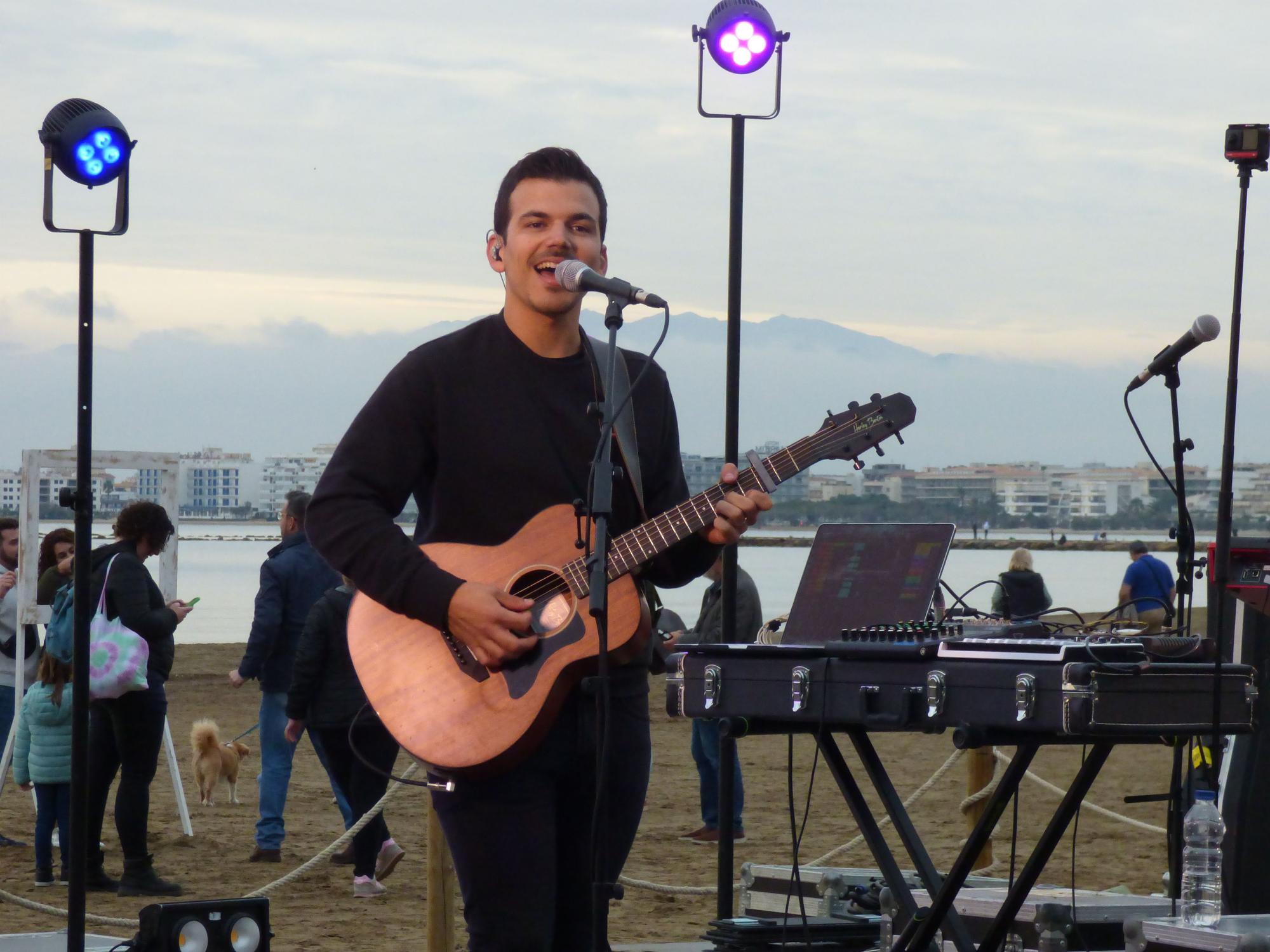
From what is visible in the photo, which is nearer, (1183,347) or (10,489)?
(1183,347)

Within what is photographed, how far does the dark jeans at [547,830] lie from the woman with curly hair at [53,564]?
5799 mm

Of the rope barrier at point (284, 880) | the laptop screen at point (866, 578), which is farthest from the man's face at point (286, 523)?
the laptop screen at point (866, 578)

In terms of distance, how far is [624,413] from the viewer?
2957 millimetres

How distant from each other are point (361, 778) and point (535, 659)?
15.9 ft

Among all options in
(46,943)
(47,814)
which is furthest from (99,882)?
(46,943)

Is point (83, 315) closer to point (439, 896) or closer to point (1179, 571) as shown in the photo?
point (439, 896)

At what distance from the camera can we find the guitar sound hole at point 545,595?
297 centimetres

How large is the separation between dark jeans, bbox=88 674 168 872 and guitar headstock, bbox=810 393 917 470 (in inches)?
184

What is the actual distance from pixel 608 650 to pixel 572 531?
24 cm

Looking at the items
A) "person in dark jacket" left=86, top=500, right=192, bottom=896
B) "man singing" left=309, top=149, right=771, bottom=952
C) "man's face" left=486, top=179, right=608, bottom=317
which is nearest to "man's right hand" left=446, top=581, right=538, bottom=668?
"man singing" left=309, top=149, right=771, bottom=952

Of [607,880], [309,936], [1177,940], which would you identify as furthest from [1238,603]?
[309,936]

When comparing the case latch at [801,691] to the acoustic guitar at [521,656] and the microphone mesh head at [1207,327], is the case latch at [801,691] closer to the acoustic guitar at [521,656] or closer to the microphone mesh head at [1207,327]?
the acoustic guitar at [521,656]

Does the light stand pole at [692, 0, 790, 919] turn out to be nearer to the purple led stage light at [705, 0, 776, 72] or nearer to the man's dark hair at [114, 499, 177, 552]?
the purple led stage light at [705, 0, 776, 72]

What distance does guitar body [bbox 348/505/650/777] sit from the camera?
2807mm
